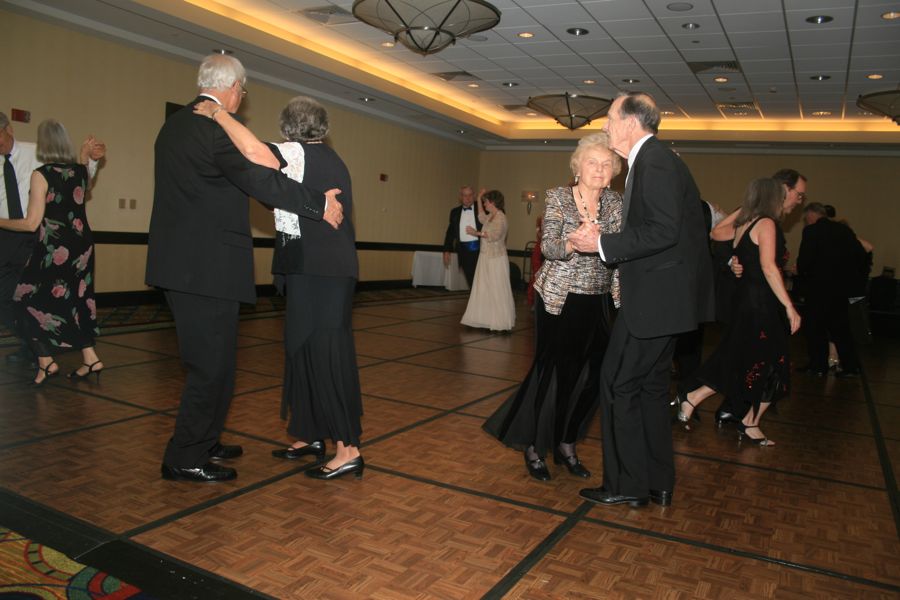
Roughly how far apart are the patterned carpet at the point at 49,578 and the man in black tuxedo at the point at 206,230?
69cm

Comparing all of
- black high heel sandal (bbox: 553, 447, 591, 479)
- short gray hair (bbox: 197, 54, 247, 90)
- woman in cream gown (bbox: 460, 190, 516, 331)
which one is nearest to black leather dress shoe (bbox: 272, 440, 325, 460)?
black high heel sandal (bbox: 553, 447, 591, 479)

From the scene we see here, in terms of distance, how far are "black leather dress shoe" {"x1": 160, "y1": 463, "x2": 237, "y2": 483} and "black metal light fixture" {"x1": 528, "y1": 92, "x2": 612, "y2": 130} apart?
9052 millimetres

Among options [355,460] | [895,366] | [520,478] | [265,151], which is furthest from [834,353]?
[265,151]

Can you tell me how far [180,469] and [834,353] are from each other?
739 cm

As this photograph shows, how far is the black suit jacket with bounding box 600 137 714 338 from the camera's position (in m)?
2.51

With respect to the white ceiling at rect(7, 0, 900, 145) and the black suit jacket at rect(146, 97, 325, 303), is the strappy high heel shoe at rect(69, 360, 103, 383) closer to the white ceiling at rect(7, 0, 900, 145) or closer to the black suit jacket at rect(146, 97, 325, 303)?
the black suit jacket at rect(146, 97, 325, 303)

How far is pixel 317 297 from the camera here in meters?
2.81

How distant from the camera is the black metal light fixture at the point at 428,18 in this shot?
6.43m

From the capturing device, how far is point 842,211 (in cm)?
1379

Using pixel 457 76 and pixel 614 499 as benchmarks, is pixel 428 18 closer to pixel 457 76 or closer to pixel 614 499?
pixel 457 76

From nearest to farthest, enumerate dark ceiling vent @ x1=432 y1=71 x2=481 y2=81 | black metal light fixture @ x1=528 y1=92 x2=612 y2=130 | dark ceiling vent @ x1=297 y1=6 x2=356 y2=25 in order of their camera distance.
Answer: dark ceiling vent @ x1=297 y1=6 x2=356 y2=25 < black metal light fixture @ x1=528 y1=92 x2=612 y2=130 < dark ceiling vent @ x1=432 y1=71 x2=481 y2=81

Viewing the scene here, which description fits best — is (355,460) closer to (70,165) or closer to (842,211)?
(70,165)

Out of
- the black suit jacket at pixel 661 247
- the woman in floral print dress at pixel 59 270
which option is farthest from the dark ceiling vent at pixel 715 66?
the woman in floral print dress at pixel 59 270

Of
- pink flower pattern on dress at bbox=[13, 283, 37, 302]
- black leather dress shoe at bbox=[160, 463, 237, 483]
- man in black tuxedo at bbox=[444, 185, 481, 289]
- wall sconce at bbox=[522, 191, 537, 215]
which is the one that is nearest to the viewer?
black leather dress shoe at bbox=[160, 463, 237, 483]
